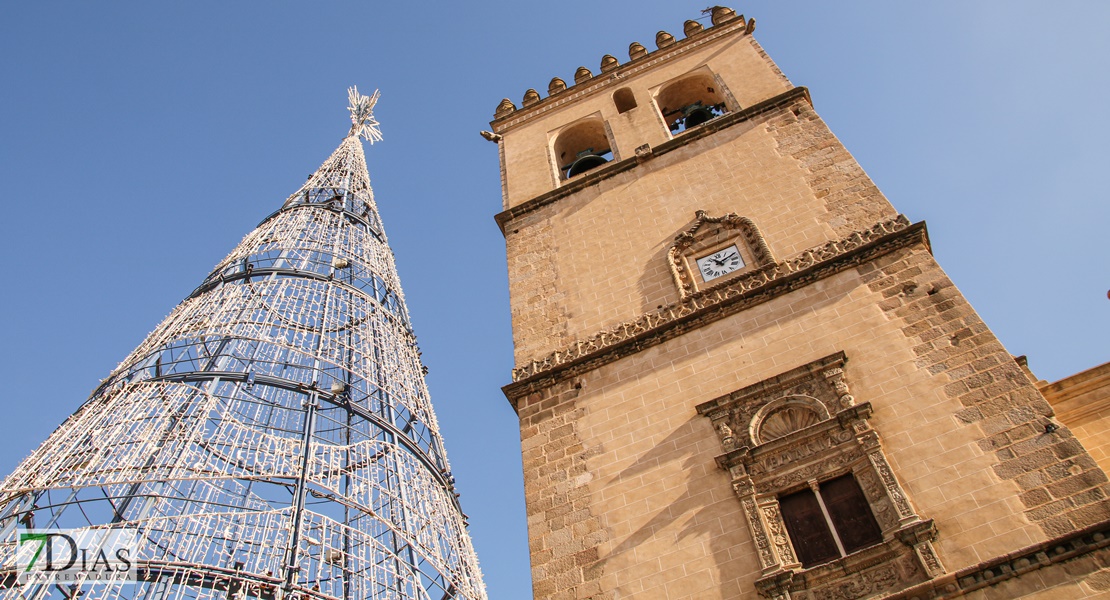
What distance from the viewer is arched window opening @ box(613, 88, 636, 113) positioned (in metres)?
21.5

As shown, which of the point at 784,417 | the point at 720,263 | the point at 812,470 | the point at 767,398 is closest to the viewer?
the point at 812,470

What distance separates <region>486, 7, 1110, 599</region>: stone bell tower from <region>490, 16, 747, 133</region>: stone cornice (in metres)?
4.79

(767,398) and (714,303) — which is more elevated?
(714,303)

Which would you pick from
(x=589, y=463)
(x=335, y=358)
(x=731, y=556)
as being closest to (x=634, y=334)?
(x=589, y=463)

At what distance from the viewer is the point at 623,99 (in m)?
21.8

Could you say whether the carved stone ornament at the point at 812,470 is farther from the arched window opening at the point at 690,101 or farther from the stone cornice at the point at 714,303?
the arched window opening at the point at 690,101

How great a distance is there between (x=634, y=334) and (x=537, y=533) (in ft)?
12.5

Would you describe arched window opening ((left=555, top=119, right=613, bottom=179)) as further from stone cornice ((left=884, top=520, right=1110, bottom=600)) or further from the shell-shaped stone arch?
stone cornice ((left=884, top=520, right=1110, bottom=600))

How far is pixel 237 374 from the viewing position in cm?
1528

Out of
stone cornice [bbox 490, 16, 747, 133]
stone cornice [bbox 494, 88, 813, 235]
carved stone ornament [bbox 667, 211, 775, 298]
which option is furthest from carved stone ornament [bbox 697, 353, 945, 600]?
stone cornice [bbox 490, 16, 747, 133]

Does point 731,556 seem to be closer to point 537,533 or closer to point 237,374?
point 537,533

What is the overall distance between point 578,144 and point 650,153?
440 centimetres

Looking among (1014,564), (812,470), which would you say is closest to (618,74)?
(812,470)

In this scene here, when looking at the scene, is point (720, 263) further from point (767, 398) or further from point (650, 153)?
point (650, 153)
